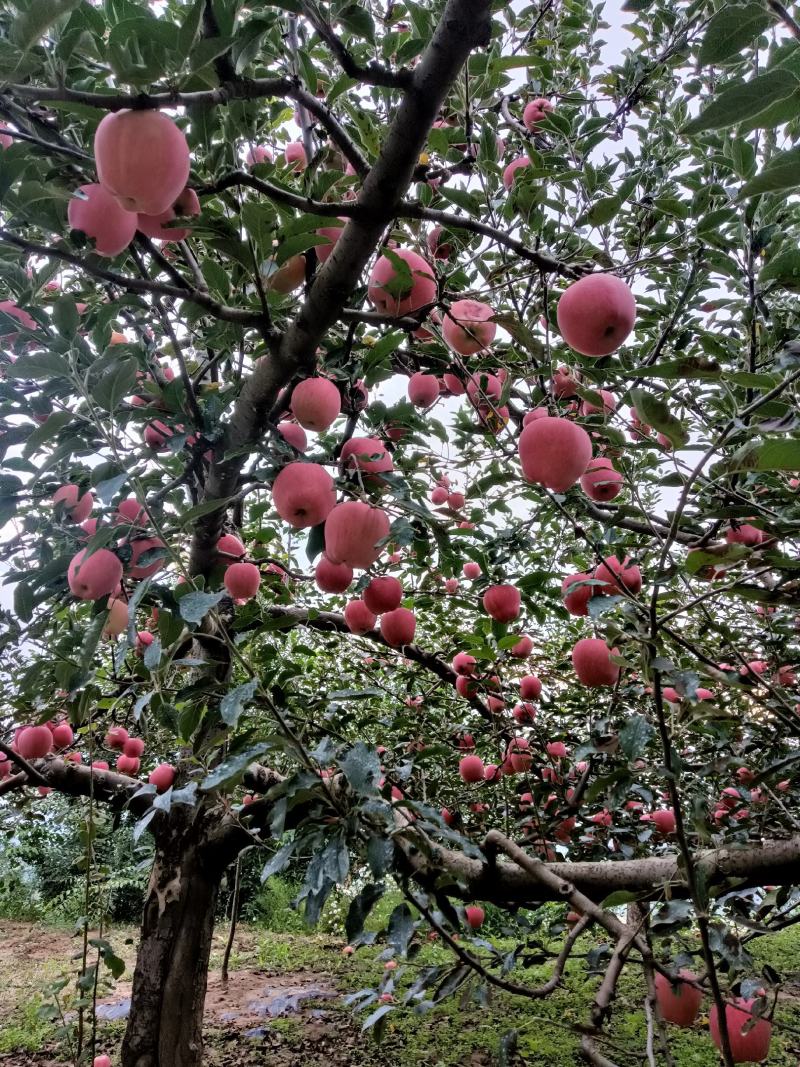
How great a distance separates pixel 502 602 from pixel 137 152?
146 cm

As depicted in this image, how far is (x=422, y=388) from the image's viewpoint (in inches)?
82.9

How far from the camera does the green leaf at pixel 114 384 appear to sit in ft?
4.11

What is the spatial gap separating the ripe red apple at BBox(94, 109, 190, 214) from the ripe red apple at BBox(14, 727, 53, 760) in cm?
246

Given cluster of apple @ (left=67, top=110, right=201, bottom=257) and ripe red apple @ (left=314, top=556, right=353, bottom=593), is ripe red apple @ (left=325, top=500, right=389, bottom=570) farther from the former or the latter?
cluster of apple @ (left=67, top=110, right=201, bottom=257)

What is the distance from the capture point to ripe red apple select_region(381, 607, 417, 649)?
219 centimetres

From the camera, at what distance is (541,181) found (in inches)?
57.4

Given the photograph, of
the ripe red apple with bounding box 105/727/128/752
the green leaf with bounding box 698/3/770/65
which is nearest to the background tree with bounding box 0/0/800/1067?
the green leaf with bounding box 698/3/770/65

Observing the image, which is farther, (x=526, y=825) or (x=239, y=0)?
(x=526, y=825)

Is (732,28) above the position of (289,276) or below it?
below

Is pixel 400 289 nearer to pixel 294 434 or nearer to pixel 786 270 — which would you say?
pixel 294 434

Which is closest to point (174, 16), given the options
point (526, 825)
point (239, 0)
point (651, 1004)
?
point (239, 0)

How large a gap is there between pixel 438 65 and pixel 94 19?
0.60m

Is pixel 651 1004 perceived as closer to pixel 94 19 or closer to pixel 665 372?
pixel 665 372

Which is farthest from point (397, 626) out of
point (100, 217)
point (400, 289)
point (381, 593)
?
point (100, 217)
